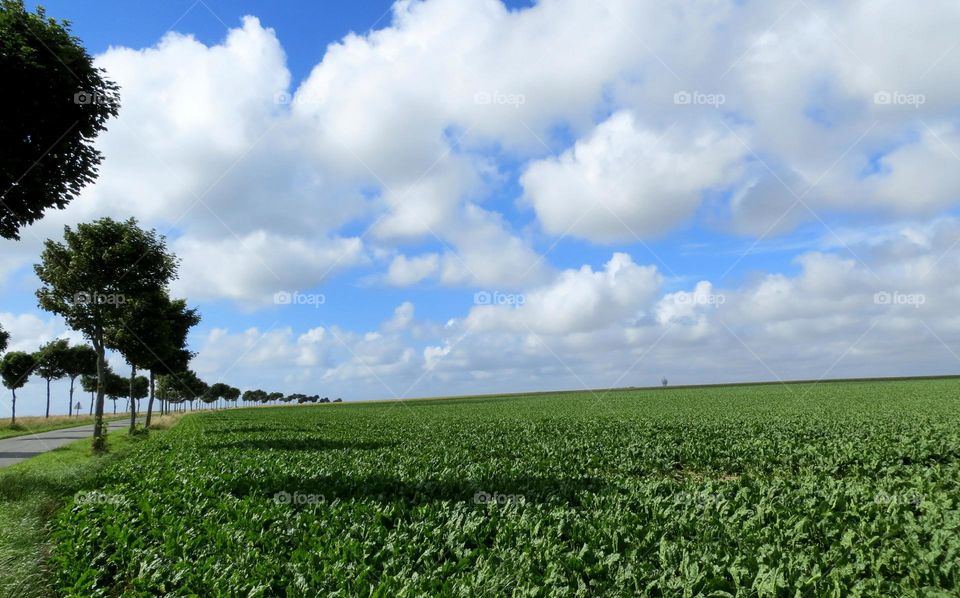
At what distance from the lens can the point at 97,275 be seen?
28.4 m

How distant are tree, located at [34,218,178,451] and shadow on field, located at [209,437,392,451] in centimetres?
814

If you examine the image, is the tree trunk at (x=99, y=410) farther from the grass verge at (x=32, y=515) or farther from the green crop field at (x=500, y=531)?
the green crop field at (x=500, y=531)

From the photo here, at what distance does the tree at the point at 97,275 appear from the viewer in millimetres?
27844

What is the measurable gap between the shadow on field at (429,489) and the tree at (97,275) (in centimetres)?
1943

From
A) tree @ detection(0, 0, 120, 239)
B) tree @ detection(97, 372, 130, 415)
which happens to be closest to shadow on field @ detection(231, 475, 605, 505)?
tree @ detection(0, 0, 120, 239)

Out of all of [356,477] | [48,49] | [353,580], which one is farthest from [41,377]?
[353,580]

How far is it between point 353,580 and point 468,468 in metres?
8.80

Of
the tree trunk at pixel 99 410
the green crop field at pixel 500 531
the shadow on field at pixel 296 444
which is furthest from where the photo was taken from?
the tree trunk at pixel 99 410

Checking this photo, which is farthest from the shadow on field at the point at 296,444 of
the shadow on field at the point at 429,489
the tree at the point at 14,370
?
the tree at the point at 14,370

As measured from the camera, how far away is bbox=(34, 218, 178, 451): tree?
91.4 ft

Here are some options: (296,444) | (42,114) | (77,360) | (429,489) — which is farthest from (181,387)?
(429,489)

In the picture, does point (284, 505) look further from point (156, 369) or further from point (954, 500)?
point (156, 369)

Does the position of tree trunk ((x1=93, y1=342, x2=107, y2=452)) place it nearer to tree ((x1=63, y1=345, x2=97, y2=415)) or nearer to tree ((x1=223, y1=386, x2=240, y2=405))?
tree ((x1=63, y1=345, x2=97, y2=415))

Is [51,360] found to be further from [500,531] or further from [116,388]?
[500,531]
